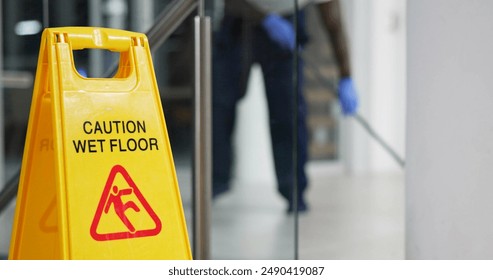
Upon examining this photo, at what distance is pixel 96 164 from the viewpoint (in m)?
1.04

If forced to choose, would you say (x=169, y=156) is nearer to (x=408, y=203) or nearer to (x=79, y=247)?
(x=79, y=247)

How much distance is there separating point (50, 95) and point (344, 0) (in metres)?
4.29

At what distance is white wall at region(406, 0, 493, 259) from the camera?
1.19 metres

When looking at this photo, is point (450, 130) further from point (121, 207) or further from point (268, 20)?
→ point (268, 20)

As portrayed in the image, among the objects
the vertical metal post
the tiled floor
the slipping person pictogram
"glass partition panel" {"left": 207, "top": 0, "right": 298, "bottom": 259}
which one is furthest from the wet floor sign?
"glass partition panel" {"left": 207, "top": 0, "right": 298, "bottom": 259}

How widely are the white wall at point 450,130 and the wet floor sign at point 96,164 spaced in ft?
1.74

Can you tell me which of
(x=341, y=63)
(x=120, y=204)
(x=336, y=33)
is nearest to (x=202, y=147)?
(x=120, y=204)

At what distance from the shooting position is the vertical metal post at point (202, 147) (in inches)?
52.7

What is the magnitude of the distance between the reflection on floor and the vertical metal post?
0.37 metres

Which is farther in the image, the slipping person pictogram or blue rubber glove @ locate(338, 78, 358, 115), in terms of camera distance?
blue rubber glove @ locate(338, 78, 358, 115)

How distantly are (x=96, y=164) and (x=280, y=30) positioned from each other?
0.95 metres

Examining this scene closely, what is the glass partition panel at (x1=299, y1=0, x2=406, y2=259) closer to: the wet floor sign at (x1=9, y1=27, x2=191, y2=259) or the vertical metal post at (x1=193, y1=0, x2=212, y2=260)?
the vertical metal post at (x1=193, y1=0, x2=212, y2=260)

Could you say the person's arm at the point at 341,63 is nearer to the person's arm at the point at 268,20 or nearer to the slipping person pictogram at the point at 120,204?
the person's arm at the point at 268,20
